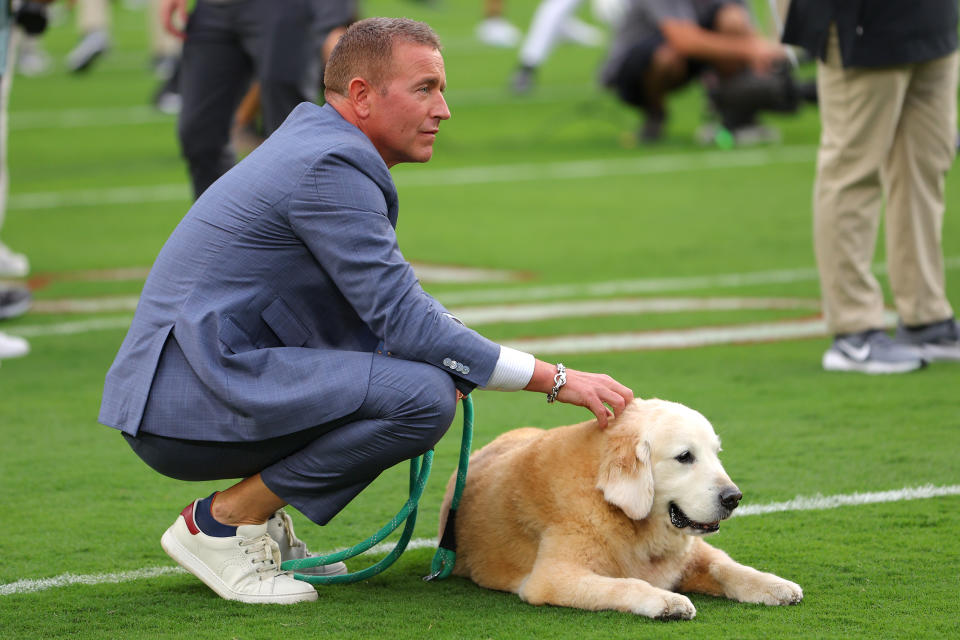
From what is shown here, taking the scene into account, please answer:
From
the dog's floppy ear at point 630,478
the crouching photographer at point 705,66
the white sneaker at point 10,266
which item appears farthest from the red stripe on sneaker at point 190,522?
the crouching photographer at point 705,66

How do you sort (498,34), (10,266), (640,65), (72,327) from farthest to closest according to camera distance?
(498,34)
(640,65)
(10,266)
(72,327)

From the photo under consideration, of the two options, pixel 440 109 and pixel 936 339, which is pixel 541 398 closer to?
pixel 936 339

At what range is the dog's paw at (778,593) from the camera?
3.65 metres

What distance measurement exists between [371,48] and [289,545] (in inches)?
56.4

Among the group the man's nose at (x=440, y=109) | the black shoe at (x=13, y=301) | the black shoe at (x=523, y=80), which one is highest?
the man's nose at (x=440, y=109)

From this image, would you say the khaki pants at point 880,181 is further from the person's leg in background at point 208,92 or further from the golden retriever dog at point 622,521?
the person's leg in background at point 208,92

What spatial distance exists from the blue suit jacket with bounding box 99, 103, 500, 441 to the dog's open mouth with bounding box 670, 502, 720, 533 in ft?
1.98

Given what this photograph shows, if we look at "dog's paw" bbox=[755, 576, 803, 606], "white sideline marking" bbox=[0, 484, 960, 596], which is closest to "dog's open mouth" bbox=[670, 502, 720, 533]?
"dog's paw" bbox=[755, 576, 803, 606]

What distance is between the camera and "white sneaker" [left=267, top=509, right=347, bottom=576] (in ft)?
13.3

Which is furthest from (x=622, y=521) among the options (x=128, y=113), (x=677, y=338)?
(x=128, y=113)

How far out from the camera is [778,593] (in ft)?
12.0

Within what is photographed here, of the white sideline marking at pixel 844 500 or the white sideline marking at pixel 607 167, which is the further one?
the white sideline marking at pixel 607 167

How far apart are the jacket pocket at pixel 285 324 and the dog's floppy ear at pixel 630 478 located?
0.87 m

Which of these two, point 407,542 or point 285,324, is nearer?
point 285,324
